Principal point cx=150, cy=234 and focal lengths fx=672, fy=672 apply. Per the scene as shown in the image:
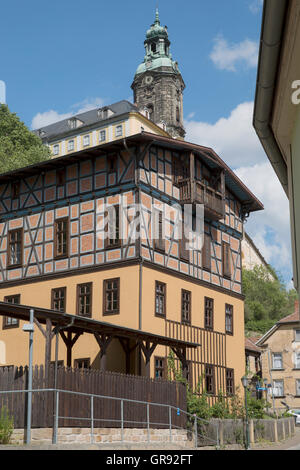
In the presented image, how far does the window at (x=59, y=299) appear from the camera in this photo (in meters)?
29.8

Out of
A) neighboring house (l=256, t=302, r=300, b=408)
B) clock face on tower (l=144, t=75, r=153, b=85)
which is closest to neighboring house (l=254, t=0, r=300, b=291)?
neighboring house (l=256, t=302, r=300, b=408)

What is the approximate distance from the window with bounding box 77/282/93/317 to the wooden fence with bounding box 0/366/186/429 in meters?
5.66

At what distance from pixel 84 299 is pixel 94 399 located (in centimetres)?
924

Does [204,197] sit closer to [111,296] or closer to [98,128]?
[111,296]

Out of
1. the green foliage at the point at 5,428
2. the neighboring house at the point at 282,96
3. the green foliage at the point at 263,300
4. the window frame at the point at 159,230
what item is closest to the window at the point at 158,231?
the window frame at the point at 159,230

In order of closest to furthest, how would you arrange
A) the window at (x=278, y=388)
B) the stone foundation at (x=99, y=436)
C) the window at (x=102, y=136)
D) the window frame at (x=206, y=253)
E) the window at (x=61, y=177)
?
the stone foundation at (x=99, y=436)
the window at (x=61, y=177)
the window frame at (x=206, y=253)
the window at (x=278, y=388)
the window at (x=102, y=136)

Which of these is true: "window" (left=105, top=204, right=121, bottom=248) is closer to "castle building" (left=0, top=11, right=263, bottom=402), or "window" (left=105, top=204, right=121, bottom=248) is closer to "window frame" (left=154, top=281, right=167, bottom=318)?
"castle building" (left=0, top=11, right=263, bottom=402)

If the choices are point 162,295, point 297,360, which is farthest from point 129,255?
point 297,360

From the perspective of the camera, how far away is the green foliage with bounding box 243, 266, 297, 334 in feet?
235

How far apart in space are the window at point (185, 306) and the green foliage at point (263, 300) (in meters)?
40.5

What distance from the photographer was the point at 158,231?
96.9 feet

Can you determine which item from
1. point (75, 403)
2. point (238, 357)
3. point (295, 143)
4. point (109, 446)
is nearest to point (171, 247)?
point (238, 357)

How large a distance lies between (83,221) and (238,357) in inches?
427

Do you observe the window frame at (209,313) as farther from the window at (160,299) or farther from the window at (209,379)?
the window at (160,299)
